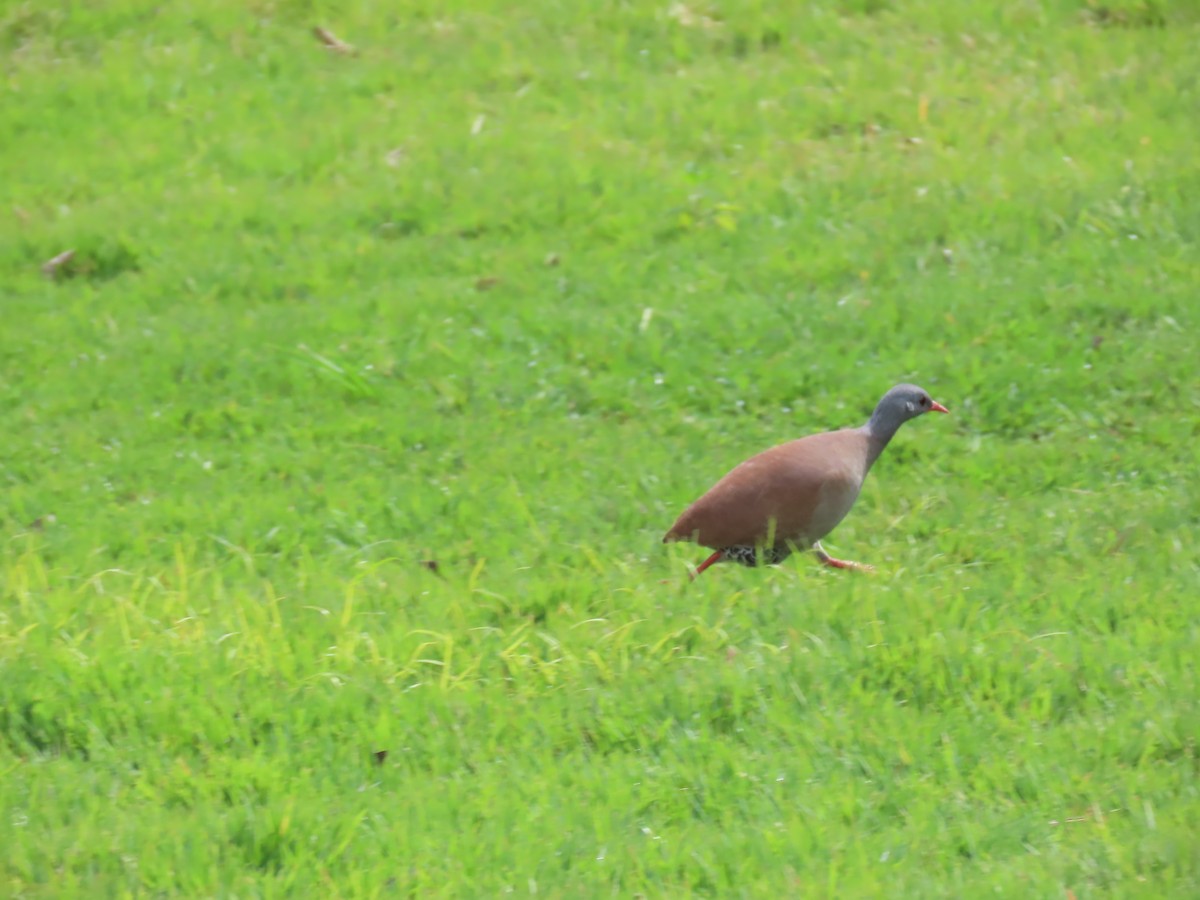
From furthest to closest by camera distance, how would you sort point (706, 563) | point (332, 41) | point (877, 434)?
point (332, 41) < point (877, 434) < point (706, 563)

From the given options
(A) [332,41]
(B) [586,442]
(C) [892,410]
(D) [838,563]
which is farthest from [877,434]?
(A) [332,41]

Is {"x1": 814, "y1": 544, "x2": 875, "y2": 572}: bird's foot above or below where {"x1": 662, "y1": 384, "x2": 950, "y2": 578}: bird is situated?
below

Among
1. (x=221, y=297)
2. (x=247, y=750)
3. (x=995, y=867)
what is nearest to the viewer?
(x=995, y=867)

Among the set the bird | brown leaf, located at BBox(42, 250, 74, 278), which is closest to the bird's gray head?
the bird

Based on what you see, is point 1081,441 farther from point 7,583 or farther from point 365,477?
point 7,583

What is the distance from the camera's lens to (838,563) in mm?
5641

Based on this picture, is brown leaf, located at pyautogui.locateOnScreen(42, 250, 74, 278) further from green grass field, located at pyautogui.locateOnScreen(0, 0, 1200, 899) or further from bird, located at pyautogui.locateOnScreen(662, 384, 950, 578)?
bird, located at pyautogui.locateOnScreen(662, 384, 950, 578)

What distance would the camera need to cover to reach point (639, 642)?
199 inches

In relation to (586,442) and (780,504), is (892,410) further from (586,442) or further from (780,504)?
(586,442)

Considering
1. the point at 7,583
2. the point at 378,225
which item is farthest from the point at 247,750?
the point at 378,225

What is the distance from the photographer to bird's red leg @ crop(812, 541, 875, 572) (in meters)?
5.57

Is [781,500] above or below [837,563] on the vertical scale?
above

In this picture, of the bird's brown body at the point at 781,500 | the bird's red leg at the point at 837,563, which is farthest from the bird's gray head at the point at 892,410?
the bird's red leg at the point at 837,563

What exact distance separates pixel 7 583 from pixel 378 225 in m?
4.25
